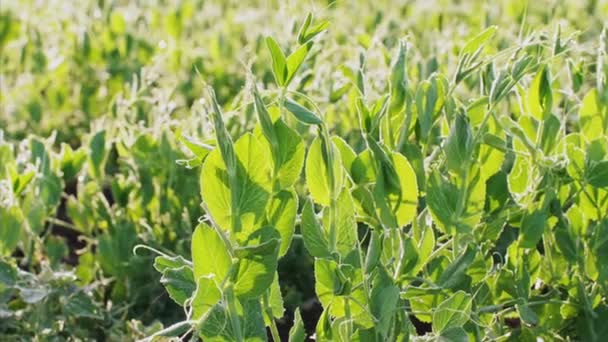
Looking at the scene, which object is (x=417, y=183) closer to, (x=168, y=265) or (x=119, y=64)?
(x=168, y=265)

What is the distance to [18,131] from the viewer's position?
3162mm

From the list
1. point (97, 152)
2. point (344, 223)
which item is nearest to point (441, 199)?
point (344, 223)

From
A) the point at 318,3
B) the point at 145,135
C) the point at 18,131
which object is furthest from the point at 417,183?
the point at 318,3

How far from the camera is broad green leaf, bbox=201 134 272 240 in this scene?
57.5 inches

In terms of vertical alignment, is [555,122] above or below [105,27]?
above

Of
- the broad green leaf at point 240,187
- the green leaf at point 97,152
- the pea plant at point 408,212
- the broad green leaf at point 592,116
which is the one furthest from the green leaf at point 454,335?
the green leaf at point 97,152

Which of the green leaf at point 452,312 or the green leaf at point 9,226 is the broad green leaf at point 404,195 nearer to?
the green leaf at point 452,312

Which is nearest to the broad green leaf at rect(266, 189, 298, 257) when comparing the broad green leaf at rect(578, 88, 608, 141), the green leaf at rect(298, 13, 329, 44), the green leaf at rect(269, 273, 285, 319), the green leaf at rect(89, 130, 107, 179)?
the green leaf at rect(269, 273, 285, 319)

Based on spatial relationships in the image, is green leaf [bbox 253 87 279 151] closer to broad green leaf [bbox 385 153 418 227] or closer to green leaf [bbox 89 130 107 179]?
broad green leaf [bbox 385 153 418 227]

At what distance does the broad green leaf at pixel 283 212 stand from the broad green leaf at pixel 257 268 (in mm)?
35

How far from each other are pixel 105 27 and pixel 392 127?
81.2 inches

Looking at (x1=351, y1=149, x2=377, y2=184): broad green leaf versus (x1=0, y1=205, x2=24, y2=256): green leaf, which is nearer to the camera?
(x1=351, y1=149, x2=377, y2=184): broad green leaf

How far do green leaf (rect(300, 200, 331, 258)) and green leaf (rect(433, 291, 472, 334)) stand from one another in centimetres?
18

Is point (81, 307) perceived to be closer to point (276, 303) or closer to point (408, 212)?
point (276, 303)
